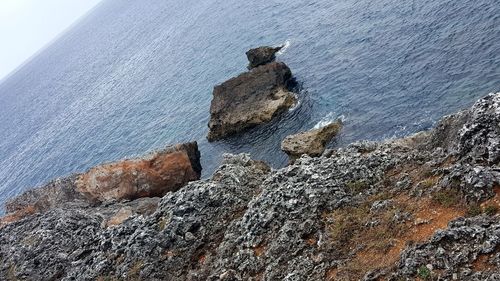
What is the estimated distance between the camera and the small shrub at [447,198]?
16.9 metres

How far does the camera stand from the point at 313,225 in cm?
1992

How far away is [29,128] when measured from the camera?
5177 inches

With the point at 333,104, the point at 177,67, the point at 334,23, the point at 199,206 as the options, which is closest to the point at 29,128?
the point at 177,67

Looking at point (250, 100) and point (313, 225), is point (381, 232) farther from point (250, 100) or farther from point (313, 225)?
point (250, 100)

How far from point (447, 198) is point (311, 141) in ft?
88.3

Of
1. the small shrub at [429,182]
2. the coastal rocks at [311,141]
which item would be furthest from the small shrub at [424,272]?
the coastal rocks at [311,141]

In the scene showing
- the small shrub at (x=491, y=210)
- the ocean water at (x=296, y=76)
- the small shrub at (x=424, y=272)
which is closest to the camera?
the small shrub at (x=424, y=272)

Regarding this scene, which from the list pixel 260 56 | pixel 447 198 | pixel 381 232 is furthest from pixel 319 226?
pixel 260 56

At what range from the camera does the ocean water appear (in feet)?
147

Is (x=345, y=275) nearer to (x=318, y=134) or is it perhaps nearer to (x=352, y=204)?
(x=352, y=204)

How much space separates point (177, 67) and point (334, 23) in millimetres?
45586

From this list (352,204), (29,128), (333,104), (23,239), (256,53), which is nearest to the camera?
(352,204)

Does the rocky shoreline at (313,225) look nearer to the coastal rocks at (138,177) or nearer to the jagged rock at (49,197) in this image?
the coastal rocks at (138,177)

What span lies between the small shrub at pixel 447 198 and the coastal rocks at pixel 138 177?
27.5 metres
